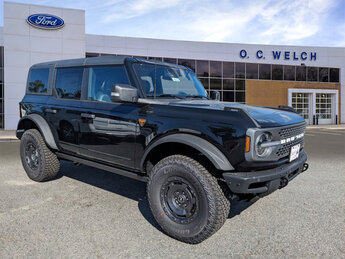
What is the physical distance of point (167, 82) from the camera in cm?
375

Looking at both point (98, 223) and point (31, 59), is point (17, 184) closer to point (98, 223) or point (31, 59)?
point (98, 223)

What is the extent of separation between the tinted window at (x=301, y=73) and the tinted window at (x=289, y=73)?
0.46m

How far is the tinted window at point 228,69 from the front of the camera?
25.3 m

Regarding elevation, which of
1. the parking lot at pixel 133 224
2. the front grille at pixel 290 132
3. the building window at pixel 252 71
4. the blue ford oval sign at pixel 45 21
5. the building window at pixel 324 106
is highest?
the blue ford oval sign at pixel 45 21

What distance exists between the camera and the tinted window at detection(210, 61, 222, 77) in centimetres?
2488

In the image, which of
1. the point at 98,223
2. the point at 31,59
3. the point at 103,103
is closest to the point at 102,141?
the point at 103,103

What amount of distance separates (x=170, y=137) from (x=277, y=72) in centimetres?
2633

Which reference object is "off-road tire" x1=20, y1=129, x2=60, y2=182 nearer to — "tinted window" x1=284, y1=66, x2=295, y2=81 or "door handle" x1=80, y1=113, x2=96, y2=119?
"door handle" x1=80, y1=113, x2=96, y2=119

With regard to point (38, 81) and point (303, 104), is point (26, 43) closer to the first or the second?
point (38, 81)

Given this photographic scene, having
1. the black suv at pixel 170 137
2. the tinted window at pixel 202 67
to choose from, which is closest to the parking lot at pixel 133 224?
the black suv at pixel 170 137

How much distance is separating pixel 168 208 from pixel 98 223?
900 mm

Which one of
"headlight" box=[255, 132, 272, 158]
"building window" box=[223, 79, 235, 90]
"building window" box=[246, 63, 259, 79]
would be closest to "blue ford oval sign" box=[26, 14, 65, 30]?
"building window" box=[223, 79, 235, 90]

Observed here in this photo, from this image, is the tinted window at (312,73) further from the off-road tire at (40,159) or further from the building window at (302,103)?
the off-road tire at (40,159)

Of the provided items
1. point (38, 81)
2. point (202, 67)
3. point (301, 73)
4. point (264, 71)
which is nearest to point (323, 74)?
point (301, 73)
